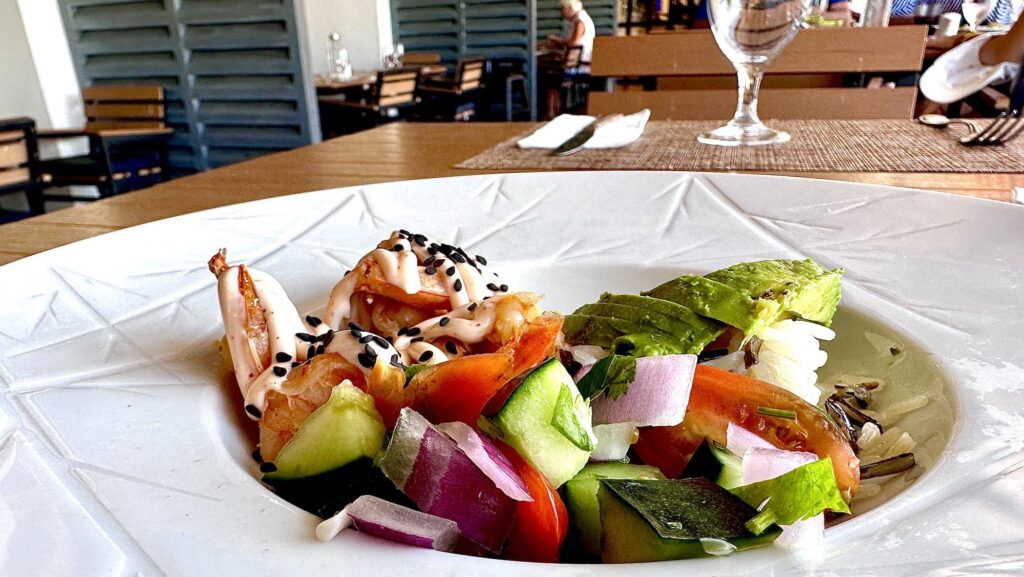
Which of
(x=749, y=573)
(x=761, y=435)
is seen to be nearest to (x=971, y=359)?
(x=761, y=435)

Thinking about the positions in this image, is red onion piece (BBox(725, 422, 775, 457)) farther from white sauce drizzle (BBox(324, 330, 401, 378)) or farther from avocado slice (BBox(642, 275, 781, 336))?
white sauce drizzle (BBox(324, 330, 401, 378))

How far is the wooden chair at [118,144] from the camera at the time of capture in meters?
4.16

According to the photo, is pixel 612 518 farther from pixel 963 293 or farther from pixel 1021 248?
pixel 1021 248

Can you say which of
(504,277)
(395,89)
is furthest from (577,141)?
(395,89)

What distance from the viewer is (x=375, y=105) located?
5.90 m

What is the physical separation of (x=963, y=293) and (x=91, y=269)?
3.47 feet

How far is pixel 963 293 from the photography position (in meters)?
0.76

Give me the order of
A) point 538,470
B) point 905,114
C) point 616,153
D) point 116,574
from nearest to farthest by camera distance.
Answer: point 116,574 → point 538,470 → point 616,153 → point 905,114

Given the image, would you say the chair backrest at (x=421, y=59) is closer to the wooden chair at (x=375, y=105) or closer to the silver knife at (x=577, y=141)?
the wooden chair at (x=375, y=105)

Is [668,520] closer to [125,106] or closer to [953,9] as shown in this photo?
[125,106]

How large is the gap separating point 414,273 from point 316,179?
0.88 metres

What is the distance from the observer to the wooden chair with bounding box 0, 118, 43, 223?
3.32m

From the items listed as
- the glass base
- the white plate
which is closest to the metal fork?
the glass base

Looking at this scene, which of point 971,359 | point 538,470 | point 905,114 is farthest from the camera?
point 905,114
